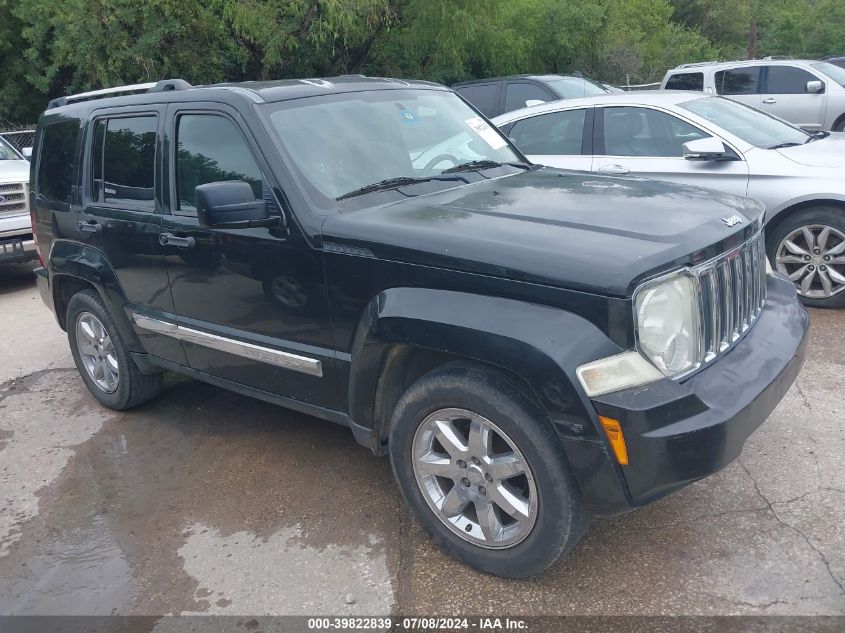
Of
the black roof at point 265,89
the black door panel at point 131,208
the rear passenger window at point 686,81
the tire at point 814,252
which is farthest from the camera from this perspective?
the rear passenger window at point 686,81

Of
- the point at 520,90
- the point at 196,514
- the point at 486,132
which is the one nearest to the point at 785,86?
the point at 520,90

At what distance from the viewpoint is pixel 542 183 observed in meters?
3.93

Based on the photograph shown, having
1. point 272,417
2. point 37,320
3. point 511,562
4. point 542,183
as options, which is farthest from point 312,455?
point 37,320

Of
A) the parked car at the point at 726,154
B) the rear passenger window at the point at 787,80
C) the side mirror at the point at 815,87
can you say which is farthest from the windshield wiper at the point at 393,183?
the rear passenger window at the point at 787,80

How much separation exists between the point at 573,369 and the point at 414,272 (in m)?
0.79

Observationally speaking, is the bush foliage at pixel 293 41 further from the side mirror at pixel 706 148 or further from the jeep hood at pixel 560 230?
the jeep hood at pixel 560 230

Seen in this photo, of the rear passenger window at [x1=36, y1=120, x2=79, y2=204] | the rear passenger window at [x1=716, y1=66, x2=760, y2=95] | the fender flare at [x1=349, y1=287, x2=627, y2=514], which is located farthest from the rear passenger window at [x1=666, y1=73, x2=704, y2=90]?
the fender flare at [x1=349, y1=287, x2=627, y2=514]

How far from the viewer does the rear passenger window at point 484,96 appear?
1048 cm

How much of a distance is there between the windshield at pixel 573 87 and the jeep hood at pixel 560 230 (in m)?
6.52

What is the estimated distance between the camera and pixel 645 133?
6.50 meters

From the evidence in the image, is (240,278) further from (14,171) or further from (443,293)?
(14,171)

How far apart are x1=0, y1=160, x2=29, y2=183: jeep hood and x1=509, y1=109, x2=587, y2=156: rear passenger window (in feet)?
19.4

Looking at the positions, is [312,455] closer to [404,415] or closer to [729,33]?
[404,415]

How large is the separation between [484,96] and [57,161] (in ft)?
22.0
